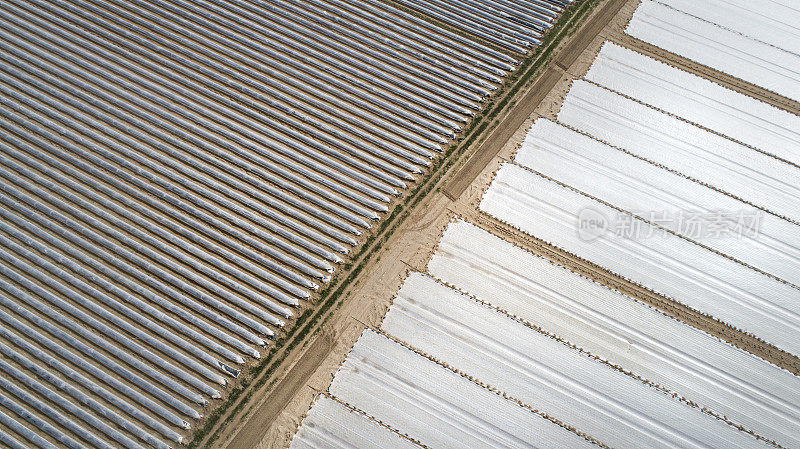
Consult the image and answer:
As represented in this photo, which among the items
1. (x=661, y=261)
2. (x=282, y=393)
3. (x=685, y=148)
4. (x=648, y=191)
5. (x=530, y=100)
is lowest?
(x=282, y=393)

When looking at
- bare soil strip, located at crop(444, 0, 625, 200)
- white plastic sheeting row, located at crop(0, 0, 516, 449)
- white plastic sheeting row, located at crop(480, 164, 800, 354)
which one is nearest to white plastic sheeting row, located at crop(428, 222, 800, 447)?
white plastic sheeting row, located at crop(480, 164, 800, 354)

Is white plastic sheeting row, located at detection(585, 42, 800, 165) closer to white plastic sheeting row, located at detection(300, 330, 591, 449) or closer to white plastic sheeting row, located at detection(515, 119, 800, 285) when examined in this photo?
white plastic sheeting row, located at detection(515, 119, 800, 285)

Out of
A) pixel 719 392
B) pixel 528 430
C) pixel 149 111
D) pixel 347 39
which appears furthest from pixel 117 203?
pixel 719 392

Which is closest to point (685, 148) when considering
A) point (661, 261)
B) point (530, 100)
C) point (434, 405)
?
point (661, 261)

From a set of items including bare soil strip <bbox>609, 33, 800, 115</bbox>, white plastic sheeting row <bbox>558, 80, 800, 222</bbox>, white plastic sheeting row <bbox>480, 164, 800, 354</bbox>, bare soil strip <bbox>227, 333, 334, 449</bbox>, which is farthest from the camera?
bare soil strip <bbox>609, 33, 800, 115</bbox>

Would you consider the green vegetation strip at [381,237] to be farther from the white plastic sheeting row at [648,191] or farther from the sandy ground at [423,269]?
the white plastic sheeting row at [648,191]

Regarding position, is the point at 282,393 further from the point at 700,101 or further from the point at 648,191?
the point at 700,101
